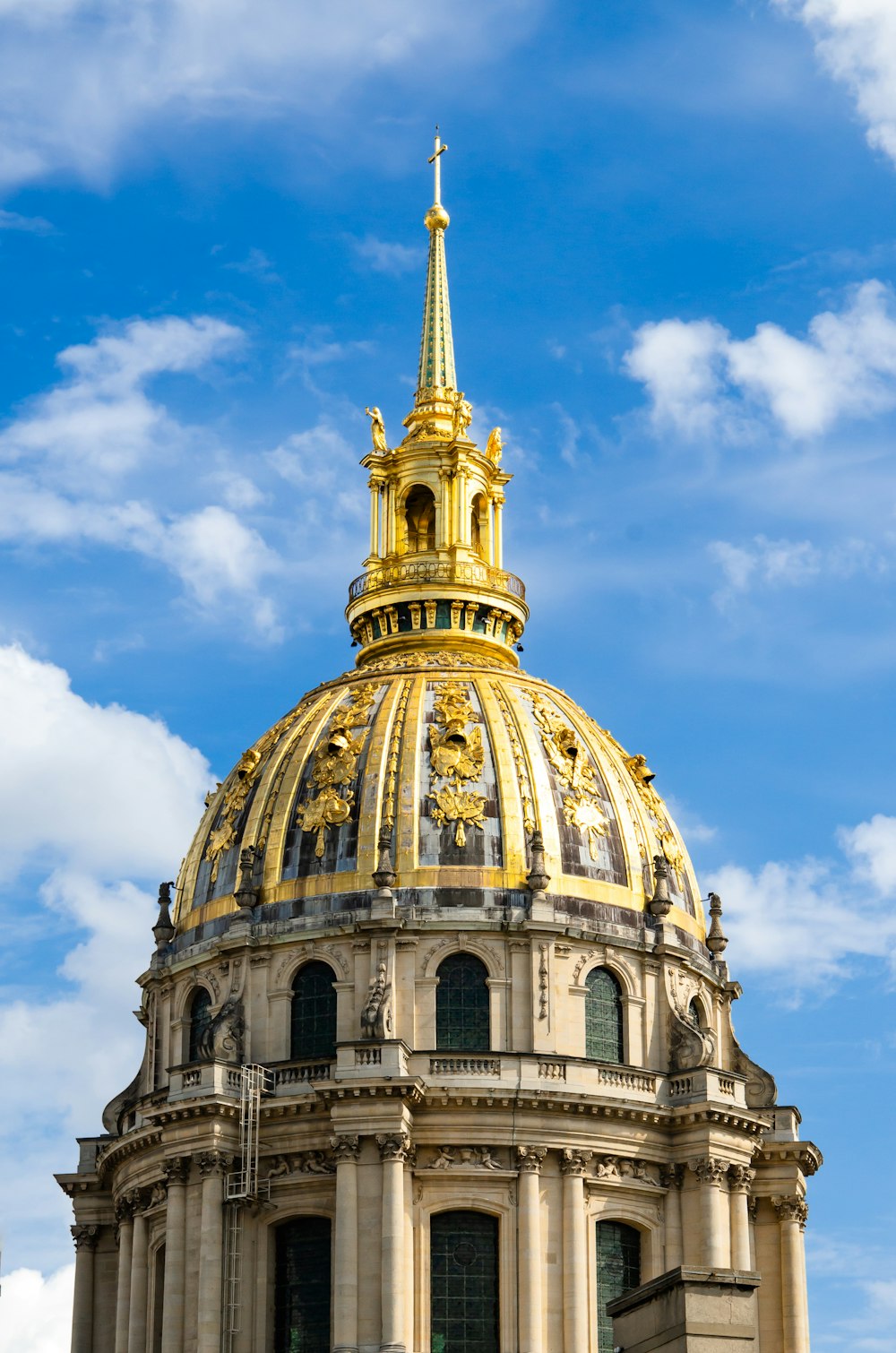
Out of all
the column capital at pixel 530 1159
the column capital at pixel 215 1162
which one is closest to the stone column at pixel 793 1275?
the column capital at pixel 530 1159

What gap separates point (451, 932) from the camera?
84125mm

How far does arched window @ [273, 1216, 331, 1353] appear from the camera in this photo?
3152 inches

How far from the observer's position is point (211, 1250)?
80.1 meters

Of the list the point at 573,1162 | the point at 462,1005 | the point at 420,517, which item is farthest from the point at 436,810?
the point at 420,517

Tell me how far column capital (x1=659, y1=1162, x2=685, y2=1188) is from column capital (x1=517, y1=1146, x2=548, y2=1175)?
4.44m

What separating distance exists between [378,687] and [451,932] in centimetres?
1043

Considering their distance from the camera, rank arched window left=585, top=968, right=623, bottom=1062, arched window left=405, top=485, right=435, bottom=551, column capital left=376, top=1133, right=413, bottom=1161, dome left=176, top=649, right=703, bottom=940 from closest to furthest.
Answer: column capital left=376, top=1133, right=413, bottom=1161, arched window left=585, top=968, right=623, bottom=1062, dome left=176, top=649, right=703, bottom=940, arched window left=405, top=485, right=435, bottom=551

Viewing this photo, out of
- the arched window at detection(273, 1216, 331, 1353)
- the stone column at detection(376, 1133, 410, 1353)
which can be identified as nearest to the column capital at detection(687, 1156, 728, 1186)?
the stone column at detection(376, 1133, 410, 1353)

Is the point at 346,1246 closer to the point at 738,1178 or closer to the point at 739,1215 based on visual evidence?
the point at 739,1215

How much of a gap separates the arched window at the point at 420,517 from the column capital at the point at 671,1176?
2511cm

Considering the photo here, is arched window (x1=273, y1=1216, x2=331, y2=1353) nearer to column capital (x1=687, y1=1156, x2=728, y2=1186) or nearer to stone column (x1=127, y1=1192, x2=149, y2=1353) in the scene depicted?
stone column (x1=127, y1=1192, x2=149, y2=1353)

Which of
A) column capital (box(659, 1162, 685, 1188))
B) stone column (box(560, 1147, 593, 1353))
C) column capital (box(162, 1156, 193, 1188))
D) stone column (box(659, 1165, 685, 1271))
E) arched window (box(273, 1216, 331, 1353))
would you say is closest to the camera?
stone column (box(560, 1147, 593, 1353))

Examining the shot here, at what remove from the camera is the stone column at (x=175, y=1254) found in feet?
264

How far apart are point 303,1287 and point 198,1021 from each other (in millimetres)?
10416
